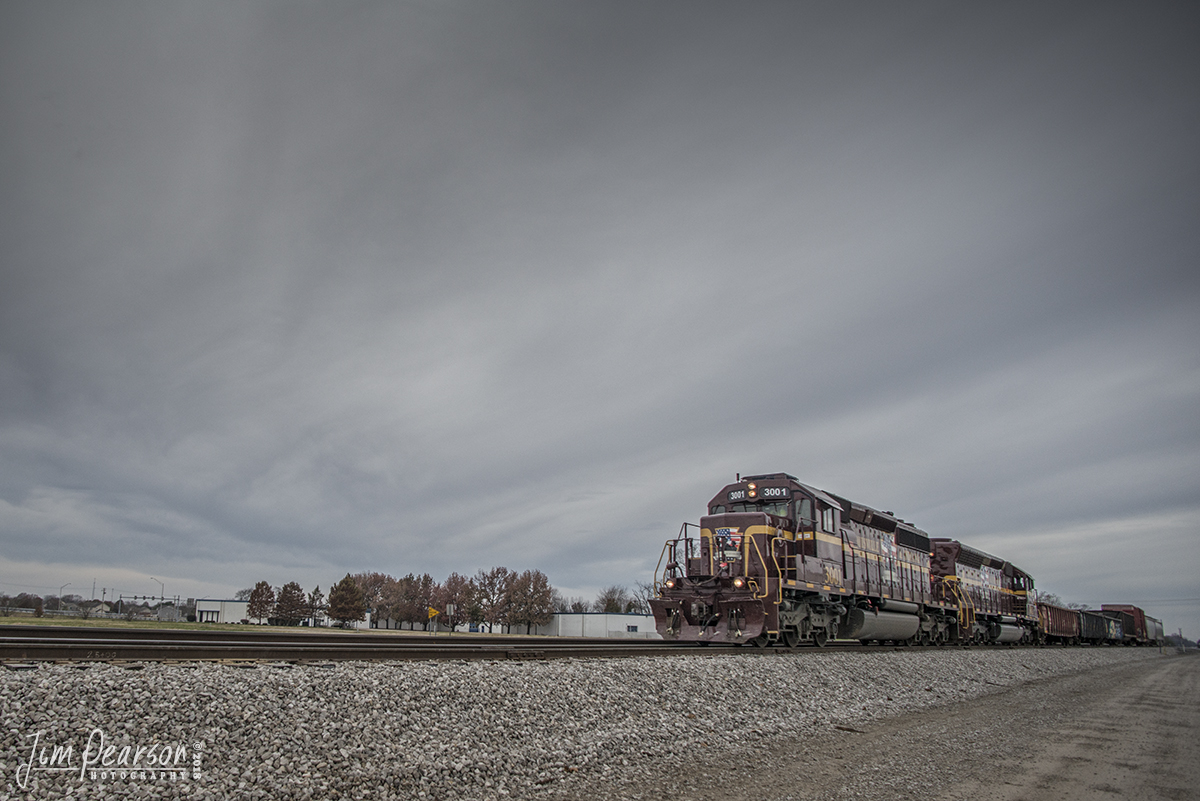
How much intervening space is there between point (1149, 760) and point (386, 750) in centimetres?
1063

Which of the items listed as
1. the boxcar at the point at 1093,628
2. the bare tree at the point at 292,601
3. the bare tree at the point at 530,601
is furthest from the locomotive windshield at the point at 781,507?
the bare tree at the point at 292,601

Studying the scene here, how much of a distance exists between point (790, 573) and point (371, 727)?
42.1 feet

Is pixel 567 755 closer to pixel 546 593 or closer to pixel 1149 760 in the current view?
pixel 1149 760

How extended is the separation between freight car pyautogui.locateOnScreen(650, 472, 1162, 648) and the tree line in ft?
171

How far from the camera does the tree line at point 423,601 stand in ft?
237

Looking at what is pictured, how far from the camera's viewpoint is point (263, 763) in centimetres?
592

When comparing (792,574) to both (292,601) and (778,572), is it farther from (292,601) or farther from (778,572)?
(292,601)

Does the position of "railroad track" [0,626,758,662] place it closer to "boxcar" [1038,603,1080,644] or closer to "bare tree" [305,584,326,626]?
"boxcar" [1038,603,1080,644]

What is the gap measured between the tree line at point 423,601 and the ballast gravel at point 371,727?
63970 millimetres

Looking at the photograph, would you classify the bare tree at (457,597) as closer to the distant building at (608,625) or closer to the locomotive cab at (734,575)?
the distant building at (608,625)

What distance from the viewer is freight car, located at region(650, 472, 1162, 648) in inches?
659

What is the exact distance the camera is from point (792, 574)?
1748 centimetres

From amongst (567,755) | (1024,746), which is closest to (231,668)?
(567,755)

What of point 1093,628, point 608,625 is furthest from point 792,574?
point 1093,628
